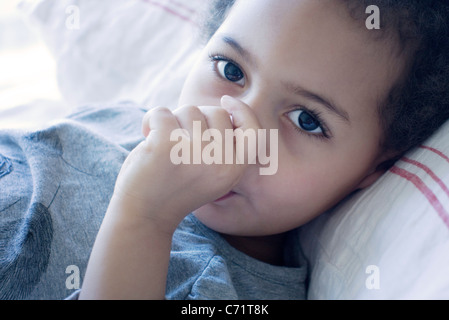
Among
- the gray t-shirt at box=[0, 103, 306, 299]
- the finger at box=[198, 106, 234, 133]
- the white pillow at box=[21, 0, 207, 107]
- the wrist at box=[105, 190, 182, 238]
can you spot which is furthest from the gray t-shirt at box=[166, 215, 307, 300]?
the white pillow at box=[21, 0, 207, 107]

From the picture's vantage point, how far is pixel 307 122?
2.46ft

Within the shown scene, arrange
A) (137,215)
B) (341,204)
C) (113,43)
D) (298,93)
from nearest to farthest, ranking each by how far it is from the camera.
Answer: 1. (137,215)
2. (298,93)
3. (341,204)
4. (113,43)

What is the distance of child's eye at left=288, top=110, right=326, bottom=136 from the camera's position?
0.74m

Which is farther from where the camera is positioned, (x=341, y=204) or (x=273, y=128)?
(x=341, y=204)

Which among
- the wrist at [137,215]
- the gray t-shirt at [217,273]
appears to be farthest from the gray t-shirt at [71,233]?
the wrist at [137,215]

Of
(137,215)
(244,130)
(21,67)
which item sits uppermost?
(21,67)

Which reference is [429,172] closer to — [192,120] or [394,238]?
[394,238]

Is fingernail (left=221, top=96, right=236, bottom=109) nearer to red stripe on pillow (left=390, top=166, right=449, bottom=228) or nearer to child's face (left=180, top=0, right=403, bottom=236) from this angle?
child's face (left=180, top=0, right=403, bottom=236)

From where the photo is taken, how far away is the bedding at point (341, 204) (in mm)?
609

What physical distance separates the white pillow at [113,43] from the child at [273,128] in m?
0.51

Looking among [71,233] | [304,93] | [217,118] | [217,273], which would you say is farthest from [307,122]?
[71,233]

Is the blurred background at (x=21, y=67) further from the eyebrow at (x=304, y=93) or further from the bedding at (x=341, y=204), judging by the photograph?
the eyebrow at (x=304, y=93)

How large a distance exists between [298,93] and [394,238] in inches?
9.9

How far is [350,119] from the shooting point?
0.74 meters
